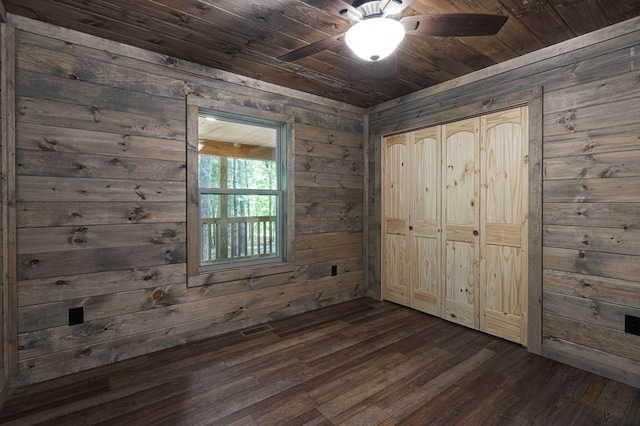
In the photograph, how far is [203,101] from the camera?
283 cm

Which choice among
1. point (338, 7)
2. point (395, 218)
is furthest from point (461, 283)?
point (338, 7)

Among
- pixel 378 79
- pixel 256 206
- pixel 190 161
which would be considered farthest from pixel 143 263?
pixel 378 79

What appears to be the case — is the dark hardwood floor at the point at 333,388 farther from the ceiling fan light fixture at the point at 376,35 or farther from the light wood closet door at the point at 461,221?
the ceiling fan light fixture at the point at 376,35

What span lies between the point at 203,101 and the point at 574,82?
3.03m

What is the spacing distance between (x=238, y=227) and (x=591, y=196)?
9.86 feet

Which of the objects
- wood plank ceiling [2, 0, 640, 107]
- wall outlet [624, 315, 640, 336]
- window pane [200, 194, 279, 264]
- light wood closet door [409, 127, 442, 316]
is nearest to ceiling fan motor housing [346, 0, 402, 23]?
wood plank ceiling [2, 0, 640, 107]

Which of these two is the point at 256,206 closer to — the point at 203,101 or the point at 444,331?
the point at 203,101

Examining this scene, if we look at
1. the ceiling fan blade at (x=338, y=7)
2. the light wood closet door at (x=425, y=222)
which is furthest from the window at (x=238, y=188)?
the ceiling fan blade at (x=338, y=7)

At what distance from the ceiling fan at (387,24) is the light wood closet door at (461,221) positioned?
5.17 feet

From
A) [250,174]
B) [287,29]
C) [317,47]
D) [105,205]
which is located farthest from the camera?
[250,174]

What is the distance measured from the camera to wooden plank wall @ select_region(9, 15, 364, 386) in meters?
2.16

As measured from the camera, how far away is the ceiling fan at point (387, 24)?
1538mm

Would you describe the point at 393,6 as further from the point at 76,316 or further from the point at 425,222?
the point at 76,316

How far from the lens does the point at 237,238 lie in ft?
10.6
